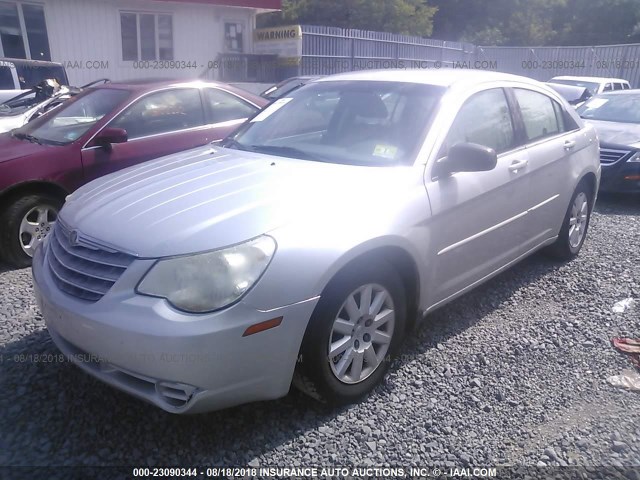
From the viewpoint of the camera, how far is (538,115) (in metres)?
4.62

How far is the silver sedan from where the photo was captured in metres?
2.51

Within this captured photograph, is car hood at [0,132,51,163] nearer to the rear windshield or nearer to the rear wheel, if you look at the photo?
the rear wheel

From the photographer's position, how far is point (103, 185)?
3.50 meters

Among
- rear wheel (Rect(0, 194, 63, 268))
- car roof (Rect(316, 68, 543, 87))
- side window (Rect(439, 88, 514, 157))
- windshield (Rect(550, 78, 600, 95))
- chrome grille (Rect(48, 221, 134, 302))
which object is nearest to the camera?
chrome grille (Rect(48, 221, 134, 302))

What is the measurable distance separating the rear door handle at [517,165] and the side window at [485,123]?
0.12 metres

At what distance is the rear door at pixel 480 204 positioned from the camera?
3.43 meters

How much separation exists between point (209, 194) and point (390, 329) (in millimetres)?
1219

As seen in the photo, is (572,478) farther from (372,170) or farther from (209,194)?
(209,194)

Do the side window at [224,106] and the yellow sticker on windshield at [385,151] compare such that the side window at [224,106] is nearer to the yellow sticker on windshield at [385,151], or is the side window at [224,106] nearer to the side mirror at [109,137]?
the side mirror at [109,137]

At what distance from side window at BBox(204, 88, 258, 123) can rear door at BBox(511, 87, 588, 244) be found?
9.58ft

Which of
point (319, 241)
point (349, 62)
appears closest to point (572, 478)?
point (319, 241)

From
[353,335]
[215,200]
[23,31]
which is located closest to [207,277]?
[215,200]

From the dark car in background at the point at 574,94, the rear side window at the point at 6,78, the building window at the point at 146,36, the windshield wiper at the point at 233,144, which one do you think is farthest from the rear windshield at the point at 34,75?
the dark car in background at the point at 574,94

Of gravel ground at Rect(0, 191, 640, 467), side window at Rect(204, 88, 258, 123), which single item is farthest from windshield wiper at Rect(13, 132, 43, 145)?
gravel ground at Rect(0, 191, 640, 467)
